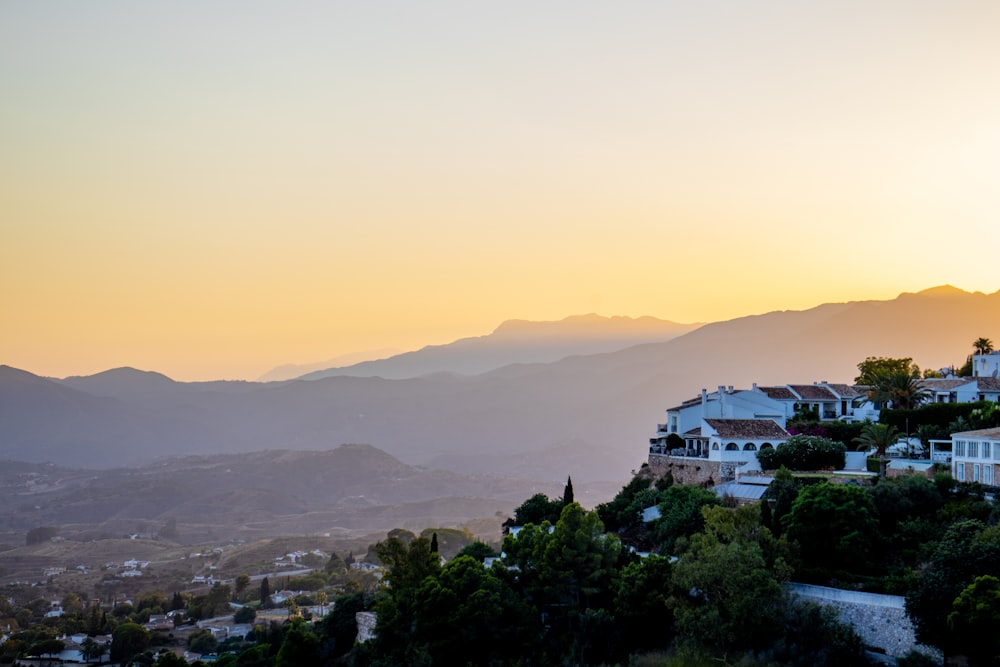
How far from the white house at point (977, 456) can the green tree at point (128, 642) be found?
5370 centimetres

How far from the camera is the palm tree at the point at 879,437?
3950cm

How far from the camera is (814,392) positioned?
52.2 meters

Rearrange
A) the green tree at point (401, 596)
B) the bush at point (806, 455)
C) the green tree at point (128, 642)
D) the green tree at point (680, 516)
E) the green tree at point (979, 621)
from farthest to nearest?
the green tree at point (128, 642)
the bush at point (806, 455)
the green tree at point (680, 516)
the green tree at point (401, 596)
the green tree at point (979, 621)

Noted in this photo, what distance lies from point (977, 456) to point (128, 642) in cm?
5749

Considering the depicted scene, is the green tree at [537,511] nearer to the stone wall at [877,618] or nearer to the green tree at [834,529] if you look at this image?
the green tree at [834,529]

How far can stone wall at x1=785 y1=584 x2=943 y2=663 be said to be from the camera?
28.0 metres

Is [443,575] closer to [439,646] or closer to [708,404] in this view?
[439,646]

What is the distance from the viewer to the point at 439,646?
109 ft

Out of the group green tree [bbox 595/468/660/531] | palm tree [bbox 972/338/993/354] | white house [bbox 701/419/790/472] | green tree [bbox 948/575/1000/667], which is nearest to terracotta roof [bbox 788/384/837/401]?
white house [bbox 701/419/790/472]

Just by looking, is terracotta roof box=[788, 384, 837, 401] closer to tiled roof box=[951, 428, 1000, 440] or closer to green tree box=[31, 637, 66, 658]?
tiled roof box=[951, 428, 1000, 440]

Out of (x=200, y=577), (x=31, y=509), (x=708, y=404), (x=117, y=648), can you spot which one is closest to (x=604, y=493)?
(x=200, y=577)

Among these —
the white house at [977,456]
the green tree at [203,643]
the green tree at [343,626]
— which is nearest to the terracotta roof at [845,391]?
the white house at [977,456]

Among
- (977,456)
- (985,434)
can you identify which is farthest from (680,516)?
(985,434)

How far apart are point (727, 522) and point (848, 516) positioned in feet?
13.0
